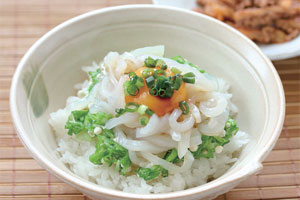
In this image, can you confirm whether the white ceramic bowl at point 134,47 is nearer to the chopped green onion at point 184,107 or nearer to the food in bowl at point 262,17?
the chopped green onion at point 184,107

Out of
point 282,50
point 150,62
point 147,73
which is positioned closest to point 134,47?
point 150,62

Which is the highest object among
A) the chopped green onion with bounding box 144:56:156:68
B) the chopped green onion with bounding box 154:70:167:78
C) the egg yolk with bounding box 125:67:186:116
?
the chopped green onion with bounding box 144:56:156:68

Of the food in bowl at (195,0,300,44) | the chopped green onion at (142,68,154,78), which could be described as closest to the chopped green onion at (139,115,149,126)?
the chopped green onion at (142,68,154,78)

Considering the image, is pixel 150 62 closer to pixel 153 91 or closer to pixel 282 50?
pixel 153 91

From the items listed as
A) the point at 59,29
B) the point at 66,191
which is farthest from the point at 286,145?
the point at 59,29

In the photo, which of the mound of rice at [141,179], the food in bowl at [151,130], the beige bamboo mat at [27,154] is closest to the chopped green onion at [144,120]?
the food in bowl at [151,130]

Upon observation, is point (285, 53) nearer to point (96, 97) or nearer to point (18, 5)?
point (96, 97)

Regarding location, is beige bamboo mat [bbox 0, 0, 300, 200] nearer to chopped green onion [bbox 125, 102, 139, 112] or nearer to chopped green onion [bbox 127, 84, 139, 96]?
chopped green onion [bbox 125, 102, 139, 112]
